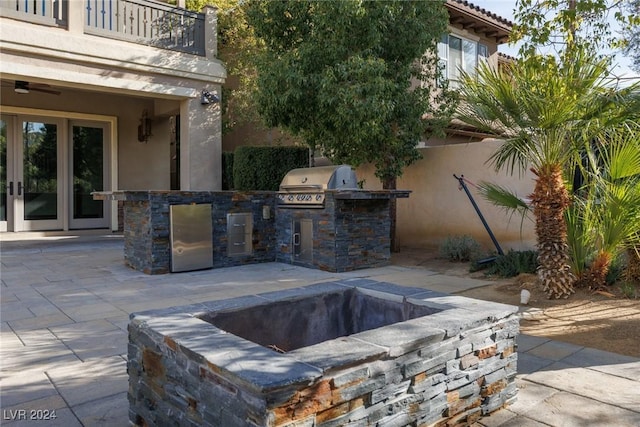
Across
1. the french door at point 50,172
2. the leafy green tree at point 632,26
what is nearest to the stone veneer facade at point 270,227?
the leafy green tree at point 632,26

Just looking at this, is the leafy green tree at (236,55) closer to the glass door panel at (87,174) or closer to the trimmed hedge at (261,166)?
the trimmed hedge at (261,166)

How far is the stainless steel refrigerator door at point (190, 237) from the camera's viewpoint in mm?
7324

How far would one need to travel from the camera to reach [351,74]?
785cm

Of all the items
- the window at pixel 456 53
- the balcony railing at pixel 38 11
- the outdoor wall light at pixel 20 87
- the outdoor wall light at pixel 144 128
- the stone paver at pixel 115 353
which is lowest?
the stone paver at pixel 115 353

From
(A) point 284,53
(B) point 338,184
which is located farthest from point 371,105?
(A) point 284,53

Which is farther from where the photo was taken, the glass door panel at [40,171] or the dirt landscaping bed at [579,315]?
the glass door panel at [40,171]

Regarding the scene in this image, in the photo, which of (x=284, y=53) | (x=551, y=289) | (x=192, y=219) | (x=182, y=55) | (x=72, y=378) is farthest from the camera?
(x=182, y=55)

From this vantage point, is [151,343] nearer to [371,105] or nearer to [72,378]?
[72,378]

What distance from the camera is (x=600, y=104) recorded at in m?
5.11

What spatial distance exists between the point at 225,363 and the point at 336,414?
0.52m

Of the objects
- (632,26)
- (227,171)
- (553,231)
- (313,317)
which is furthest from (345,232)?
(227,171)

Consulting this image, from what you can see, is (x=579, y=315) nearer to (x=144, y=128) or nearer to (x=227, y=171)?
(x=227, y=171)

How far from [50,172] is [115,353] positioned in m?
9.07

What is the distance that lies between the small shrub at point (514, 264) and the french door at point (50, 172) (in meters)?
9.53
